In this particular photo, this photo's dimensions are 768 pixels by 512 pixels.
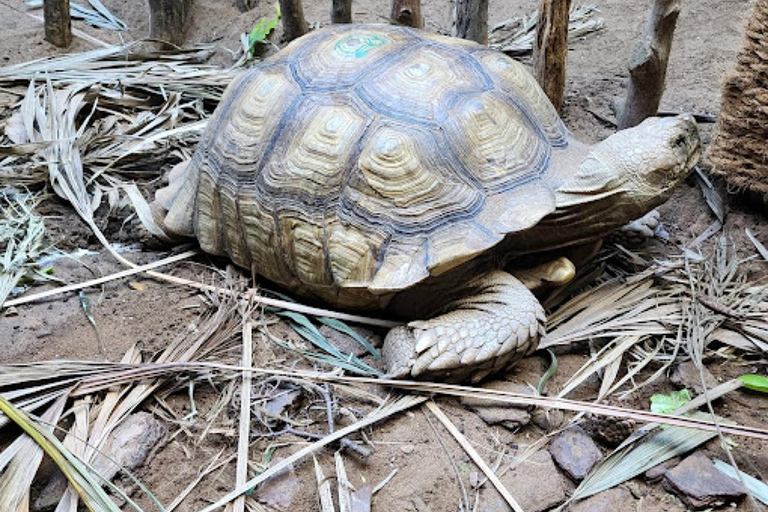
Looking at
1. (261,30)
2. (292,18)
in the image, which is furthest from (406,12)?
(261,30)

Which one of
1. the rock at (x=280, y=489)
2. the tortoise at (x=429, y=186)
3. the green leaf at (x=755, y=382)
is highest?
the tortoise at (x=429, y=186)

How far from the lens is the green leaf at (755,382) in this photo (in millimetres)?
2400

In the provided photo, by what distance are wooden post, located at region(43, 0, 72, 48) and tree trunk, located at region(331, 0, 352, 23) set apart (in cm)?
233

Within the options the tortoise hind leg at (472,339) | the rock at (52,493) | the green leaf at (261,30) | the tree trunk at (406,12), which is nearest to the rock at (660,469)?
the tortoise hind leg at (472,339)

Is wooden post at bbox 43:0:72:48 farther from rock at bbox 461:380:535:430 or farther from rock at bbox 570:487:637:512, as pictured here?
rock at bbox 570:487:637:512

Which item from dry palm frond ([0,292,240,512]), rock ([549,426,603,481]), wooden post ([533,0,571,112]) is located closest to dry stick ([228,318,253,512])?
dry palm frond ([0,292,240,512])

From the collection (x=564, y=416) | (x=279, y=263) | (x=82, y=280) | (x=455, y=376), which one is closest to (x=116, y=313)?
(x=82, y=280)

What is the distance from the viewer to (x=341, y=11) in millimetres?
4641

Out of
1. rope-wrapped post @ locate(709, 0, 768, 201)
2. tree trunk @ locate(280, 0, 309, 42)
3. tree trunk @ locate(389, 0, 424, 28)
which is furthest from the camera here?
tree trunk @ locate(280, 0, 309, 42)

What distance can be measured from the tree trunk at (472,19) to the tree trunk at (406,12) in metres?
0.29

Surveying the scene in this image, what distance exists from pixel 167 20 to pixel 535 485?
482 centimetres

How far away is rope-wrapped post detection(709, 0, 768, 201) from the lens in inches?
119

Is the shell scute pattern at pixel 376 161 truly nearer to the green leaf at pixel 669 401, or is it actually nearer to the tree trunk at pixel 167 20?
the green leaf at pixel 669 401

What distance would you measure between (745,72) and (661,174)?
864mm
